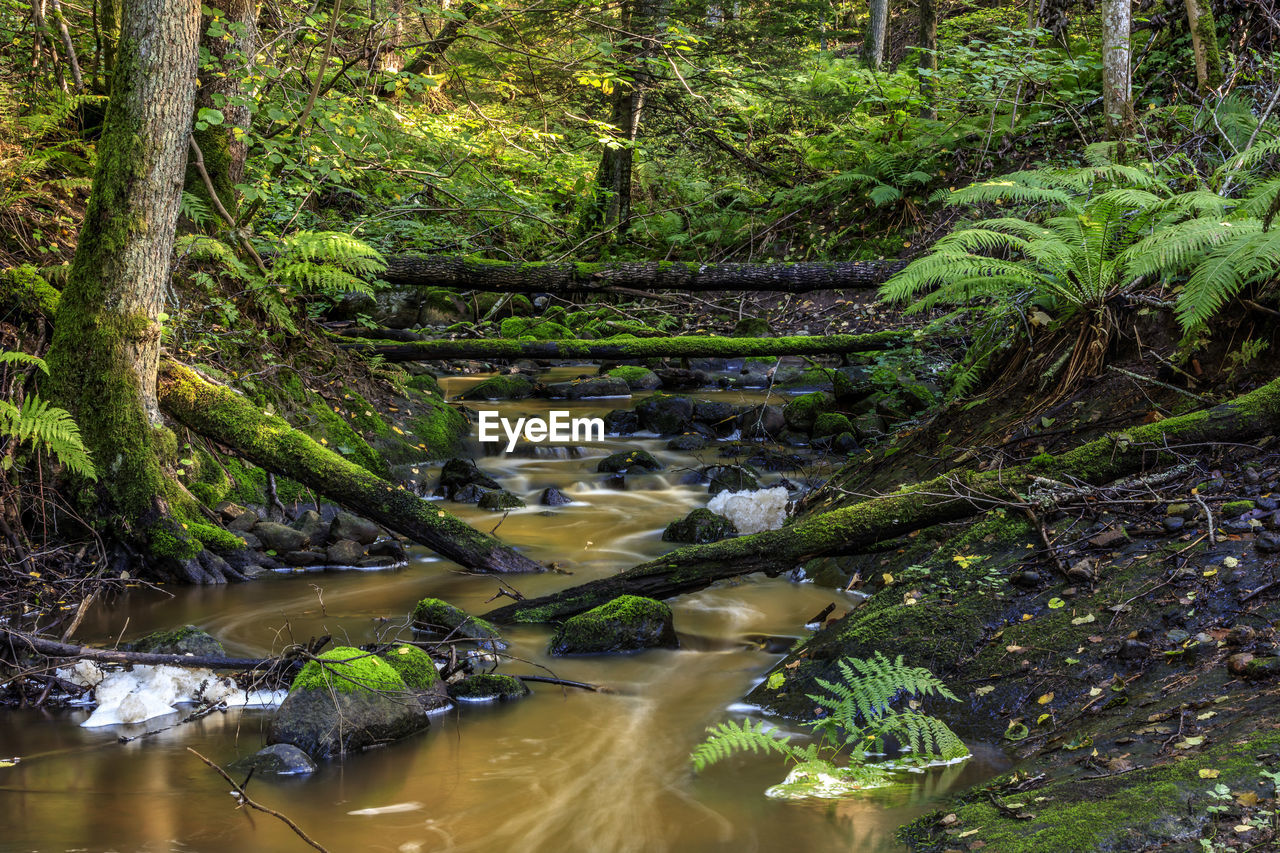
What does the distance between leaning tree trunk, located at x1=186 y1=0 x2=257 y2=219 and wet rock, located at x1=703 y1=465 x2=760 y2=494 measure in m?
4.88

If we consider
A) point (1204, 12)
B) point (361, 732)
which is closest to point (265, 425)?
point (361, 732)

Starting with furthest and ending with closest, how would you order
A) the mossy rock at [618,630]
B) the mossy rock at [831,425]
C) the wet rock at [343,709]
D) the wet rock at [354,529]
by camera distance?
the mossy rock at [831,425] < the wet rock at [354,529] < the mossy rock at [618,630] < the wet rock at [343,709]

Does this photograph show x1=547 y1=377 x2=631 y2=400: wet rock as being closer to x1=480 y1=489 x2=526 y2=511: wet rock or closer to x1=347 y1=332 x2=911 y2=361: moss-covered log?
x1=347 y1=332 x2=911 y2=361: moss-covered log

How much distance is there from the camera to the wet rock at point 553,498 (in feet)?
28.8

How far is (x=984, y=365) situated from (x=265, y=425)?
4.94 metres

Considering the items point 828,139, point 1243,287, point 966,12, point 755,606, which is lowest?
point 755,606

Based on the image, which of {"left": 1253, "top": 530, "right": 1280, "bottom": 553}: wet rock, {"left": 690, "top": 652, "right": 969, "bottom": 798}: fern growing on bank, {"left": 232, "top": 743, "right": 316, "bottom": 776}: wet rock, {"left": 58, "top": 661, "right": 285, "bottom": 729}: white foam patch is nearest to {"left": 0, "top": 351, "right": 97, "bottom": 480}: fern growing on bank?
{"left": 58, "top": 661, "right": 285, "bottom": 729}: white foam patch

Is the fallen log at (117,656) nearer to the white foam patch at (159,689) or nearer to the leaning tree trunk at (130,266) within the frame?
the white foam patch at (159,689)

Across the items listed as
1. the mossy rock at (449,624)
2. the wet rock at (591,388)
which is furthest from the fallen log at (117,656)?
the wet rock at (591,388)

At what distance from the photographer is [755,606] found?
233 inches

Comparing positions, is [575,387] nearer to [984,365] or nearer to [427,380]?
[427,380]

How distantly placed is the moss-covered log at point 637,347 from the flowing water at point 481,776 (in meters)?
4.71

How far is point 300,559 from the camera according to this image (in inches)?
257

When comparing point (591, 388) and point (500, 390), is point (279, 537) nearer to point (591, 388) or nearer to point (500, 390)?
point (500, 390)
